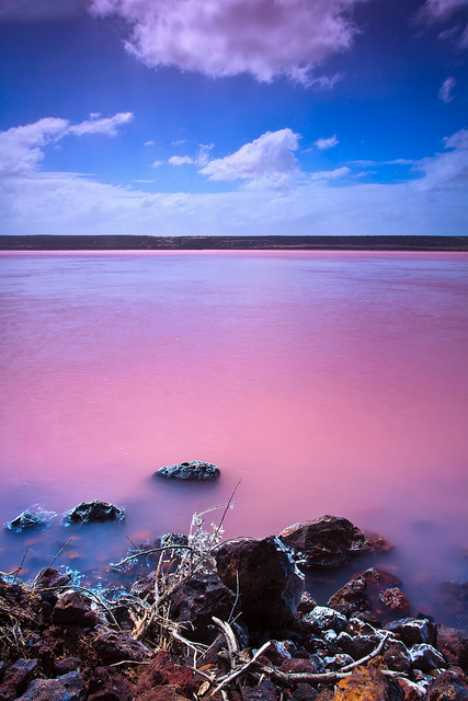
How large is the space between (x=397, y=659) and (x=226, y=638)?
0.86 metres

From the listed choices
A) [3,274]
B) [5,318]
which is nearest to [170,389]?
[5,318]

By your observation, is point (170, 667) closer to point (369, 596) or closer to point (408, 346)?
point (369, 596)

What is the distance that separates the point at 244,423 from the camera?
5453 millimetres

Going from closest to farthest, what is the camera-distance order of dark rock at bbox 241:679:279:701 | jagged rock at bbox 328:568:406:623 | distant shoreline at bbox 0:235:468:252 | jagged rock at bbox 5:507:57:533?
dark rock at bbox 241:679:279:701 → jagged rock at bbox 328:568:406:623 → jagged rock at bbox 5:507:57:533 → distant shoreline at bbox 0:235:468:252

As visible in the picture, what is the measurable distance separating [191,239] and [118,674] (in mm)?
66166

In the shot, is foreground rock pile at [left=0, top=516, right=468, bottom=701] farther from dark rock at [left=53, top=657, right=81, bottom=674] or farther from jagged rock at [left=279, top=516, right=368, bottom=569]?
jagged rock at [left=279, top=516, right=368, bottom=569]

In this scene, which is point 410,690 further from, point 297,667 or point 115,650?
point 115,650

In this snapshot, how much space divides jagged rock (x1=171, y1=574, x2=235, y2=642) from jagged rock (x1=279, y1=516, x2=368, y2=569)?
Result: 98 centimetres

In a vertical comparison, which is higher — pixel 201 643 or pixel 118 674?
pixel 118 674

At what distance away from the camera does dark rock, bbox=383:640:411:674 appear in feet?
7.28

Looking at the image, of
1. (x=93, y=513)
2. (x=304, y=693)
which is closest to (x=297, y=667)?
(x=304, y=693)

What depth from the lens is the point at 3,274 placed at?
2380 centimetres

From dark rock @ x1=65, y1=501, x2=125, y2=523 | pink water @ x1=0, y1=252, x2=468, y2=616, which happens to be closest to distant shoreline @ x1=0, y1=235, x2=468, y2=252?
pink water @ x1=0, y1=252, x2=468, y2=616

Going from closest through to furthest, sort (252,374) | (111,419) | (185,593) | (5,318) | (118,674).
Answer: (118,674) < (185,593) < (111,419) < (252,374) < (5,318)
